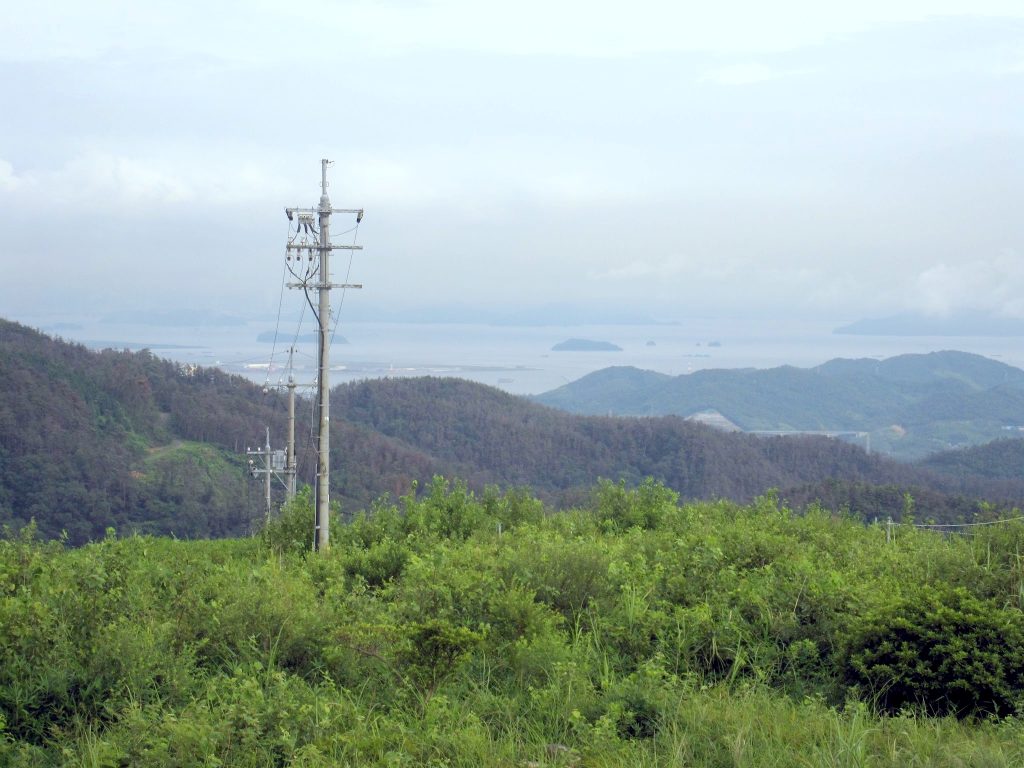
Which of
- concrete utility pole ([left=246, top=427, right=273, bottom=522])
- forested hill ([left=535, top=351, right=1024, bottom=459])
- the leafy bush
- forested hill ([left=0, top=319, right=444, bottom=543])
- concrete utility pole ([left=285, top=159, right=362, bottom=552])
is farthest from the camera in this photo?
forested hill ([left=535, top=351, right=1024, bottom=459])

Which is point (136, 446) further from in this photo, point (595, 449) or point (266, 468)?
point (595, 449)

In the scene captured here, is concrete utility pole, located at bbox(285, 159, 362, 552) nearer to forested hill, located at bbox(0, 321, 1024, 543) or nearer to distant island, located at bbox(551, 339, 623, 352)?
forested hill, located at bbox(0, 321, 1024, 543)

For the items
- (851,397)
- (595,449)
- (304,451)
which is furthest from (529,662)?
(851,397)

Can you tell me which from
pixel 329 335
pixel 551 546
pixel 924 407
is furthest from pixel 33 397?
pixel 924 407

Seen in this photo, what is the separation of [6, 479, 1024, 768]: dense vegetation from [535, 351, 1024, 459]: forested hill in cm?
8748

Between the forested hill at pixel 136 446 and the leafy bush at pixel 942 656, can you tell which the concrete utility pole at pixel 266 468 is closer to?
the forested hill at pixel 136 446

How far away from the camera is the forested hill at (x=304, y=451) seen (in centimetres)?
3844

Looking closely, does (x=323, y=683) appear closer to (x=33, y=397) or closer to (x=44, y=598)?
(x=44, y=598)

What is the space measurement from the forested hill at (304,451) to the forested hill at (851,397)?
1129 inches

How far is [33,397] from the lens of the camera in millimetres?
44875

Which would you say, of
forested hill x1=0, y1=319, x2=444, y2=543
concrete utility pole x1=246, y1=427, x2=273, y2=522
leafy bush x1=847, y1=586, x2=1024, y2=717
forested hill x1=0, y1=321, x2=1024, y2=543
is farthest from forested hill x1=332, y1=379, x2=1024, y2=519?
leafy bush x1=847, y1=586, x2=1024, y2=717

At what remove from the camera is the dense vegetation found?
14.7 ft

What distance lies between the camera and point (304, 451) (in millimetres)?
26016

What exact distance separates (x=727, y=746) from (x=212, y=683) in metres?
2.56
